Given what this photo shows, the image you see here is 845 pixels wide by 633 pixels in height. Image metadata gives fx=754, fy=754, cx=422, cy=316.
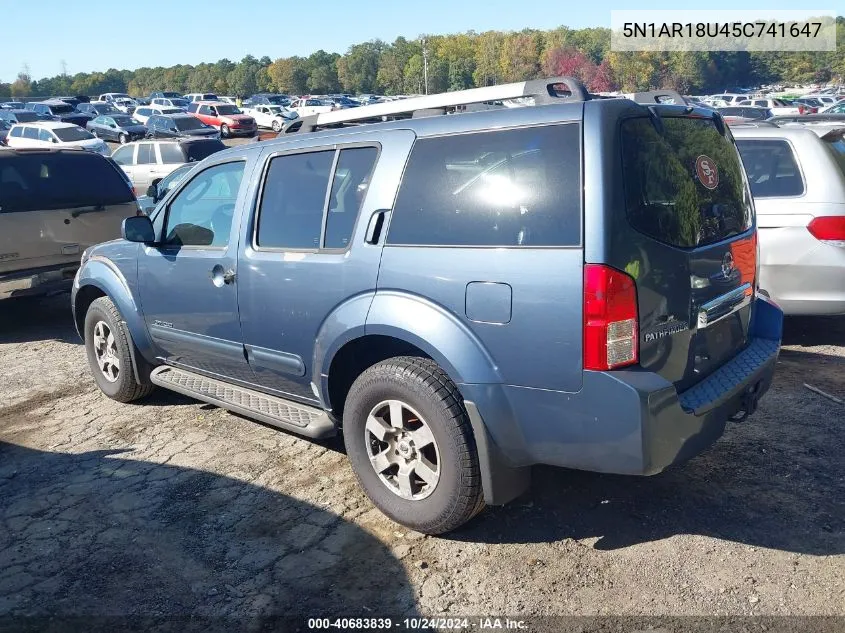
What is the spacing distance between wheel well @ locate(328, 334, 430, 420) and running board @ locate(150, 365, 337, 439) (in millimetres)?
143

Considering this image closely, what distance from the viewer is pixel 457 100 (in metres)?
3.67

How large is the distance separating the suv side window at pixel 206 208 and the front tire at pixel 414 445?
150cm

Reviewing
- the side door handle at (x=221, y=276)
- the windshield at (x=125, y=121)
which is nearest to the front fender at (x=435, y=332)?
the side door handle at (x=221, y=276)

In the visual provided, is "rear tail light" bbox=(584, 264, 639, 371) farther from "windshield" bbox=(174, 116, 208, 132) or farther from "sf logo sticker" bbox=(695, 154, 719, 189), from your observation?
"windshield" bbox=(174, 116, 208, 132)

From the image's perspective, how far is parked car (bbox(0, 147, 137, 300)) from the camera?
723 cm

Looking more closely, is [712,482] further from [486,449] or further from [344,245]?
[344,245]

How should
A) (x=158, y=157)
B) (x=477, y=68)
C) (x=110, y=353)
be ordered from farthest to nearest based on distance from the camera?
(x=477, y=68)
(x=158, y=157)
(x=110, y=353)

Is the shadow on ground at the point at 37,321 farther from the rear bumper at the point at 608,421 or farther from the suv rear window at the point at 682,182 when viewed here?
the suv rear window at the point at 682,182

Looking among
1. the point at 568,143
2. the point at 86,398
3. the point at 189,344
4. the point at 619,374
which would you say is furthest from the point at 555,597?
the point at 86,398

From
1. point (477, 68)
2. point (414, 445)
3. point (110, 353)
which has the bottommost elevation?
point (110, 353)

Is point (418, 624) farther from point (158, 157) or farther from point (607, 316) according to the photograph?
point (158, 157)

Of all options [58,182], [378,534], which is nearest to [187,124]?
[58,182]

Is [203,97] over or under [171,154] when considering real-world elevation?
over

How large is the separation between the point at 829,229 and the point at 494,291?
12.8 feet
